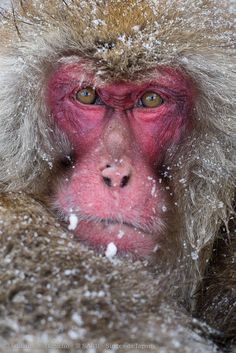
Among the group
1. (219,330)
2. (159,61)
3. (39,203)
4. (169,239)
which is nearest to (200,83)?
(159,61)

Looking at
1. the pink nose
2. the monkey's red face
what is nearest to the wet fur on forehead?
the monkey's red face

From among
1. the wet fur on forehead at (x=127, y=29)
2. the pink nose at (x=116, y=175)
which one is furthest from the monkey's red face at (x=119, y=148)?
the wet fur on forehead at (x=127, y=29)

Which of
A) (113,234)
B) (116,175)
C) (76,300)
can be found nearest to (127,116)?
(116,175)

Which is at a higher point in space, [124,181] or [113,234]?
[124,181]

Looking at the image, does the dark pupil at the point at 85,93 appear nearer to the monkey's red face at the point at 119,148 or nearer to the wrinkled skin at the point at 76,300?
the monkey's red face at the point at 119,148

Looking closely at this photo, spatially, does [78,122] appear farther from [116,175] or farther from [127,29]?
→ [127,29]

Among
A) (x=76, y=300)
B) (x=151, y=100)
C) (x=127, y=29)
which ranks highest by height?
(x=127, y=29)

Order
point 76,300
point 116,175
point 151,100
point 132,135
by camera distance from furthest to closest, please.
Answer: point 151,100
point 132,135
point 116,175
point 76,300
